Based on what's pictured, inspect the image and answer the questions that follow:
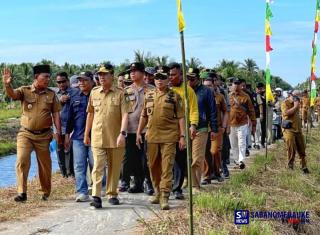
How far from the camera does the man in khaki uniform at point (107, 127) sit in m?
7.31

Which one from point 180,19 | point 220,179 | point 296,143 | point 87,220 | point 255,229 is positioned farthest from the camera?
point 296,143

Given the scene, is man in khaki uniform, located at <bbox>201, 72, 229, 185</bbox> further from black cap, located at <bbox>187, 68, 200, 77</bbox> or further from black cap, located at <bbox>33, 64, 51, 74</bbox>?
black cap, located at <bbox>33, 64, 51, 74</bbox>

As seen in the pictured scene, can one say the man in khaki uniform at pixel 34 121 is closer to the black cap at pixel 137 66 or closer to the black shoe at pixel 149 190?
the black cap at pixel 137 66

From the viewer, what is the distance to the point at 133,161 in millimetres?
8523

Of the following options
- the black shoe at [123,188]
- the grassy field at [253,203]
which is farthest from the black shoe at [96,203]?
the black shoe at [123,188]

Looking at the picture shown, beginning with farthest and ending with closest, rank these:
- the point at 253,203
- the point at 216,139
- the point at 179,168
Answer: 1. the point at 216,139
2. the point at 179,168
3. the point at 253,203

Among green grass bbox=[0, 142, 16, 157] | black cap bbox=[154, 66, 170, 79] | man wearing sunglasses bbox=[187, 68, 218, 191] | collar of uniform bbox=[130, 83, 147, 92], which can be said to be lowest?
green grass bbox=[0, 142, 16, 157]

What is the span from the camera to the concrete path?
20.2 ft

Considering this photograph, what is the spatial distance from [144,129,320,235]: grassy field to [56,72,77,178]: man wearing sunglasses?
2.60 metres

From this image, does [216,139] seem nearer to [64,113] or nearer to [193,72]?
[193,72]

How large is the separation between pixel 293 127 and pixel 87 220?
20.5 ft

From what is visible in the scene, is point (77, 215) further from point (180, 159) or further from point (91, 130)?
point (180, 159)

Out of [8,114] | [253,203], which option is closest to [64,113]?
[253,203]

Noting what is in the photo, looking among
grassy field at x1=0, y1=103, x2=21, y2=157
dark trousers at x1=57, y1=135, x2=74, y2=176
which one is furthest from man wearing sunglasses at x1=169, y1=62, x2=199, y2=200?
grassy field at x1=0, y1=103, x2=21, y2=157
